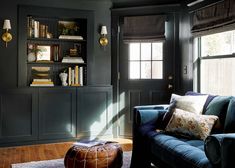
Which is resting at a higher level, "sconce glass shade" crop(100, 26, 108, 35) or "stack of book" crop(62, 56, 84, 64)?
"sconce glass shade" crop(100, 26, 108, 35)

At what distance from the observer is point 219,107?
110 inches

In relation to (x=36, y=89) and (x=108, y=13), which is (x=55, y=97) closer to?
(x=36, y=89)

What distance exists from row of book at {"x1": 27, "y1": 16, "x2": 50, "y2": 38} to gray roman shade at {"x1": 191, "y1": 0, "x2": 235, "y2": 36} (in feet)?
7.68

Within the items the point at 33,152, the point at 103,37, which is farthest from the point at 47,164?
the point at 103,37

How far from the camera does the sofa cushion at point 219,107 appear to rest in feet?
8.98

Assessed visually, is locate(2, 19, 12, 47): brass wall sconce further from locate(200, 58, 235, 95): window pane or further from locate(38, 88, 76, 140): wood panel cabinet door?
locate(200, 58, 235, 95): window pane

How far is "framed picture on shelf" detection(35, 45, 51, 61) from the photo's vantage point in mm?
4540

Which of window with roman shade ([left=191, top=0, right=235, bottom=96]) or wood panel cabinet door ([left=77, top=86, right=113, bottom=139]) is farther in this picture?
wood panel cabinet door ([left=77, top=86, right=113, bottom=139])

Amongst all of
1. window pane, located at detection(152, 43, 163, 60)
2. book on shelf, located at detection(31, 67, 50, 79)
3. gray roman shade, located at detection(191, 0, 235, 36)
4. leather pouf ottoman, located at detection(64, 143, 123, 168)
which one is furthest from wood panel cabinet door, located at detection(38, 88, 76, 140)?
gray roman shade, located at detection(191, 0, 235, 36)

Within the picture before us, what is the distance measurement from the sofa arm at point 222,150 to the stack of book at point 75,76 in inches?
118

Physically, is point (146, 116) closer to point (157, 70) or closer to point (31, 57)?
point (157, 70)

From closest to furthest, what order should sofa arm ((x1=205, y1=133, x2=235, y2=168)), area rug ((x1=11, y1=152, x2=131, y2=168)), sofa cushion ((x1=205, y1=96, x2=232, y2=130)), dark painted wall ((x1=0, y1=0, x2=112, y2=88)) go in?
sofa arm ((x1=205, y1=133, x2=235, y2=168))
sofa cushion ((x1=205, y1=96, x2=232, y2=130))
area rug ((x1=11, y1=152, x2=131, y2=168))
dark painted wall ((x1=0, y1=0, x2=112, y2=88))

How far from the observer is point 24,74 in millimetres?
4316

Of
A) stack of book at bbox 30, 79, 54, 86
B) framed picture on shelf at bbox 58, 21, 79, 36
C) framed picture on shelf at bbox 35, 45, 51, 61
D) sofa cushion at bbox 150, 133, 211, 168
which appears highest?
framed picture on shelf at bbox 58, 21, 79, 36
